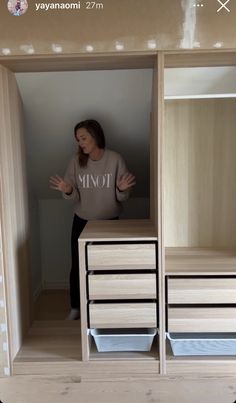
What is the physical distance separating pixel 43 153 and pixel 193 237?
1.02m

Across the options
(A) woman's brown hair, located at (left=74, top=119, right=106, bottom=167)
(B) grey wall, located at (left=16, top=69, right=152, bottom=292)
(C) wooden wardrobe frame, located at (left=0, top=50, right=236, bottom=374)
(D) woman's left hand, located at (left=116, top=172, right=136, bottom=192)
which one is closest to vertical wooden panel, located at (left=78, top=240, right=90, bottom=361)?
(C) wooden wardrobe frame, located at (left=0, top=50, right=236, bottom=374)

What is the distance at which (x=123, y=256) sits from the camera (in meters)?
1.87

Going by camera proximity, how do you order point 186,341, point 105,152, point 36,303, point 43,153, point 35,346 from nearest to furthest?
1. point 186,341
2. point 35,346
3. point 105,152
4. point 43,153
5. point 36,303

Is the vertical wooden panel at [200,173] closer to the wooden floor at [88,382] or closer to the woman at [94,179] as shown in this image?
the woman at [94,179]

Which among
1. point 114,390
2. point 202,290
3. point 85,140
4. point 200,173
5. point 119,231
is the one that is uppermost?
point 85,140

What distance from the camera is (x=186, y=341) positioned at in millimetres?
1927

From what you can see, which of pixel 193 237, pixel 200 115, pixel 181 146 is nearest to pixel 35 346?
pixel 193 237

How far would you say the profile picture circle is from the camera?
168cm

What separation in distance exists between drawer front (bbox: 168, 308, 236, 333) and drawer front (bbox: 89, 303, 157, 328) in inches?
3.6

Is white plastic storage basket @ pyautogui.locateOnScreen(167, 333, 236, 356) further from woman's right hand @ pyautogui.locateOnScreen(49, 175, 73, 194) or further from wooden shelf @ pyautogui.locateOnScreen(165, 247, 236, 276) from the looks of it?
woman's right hand @ pyautogui.locateOnScreen(49, 175, 73, 194)

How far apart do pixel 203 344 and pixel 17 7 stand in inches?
65.4

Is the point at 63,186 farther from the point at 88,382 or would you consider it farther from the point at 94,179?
the point at 88,382

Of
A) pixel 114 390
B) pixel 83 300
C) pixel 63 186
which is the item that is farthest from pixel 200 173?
pixel 114 390

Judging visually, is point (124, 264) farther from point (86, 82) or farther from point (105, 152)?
point (86, 82)
